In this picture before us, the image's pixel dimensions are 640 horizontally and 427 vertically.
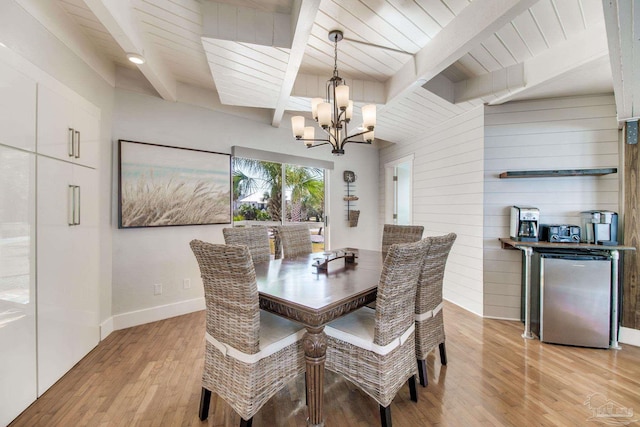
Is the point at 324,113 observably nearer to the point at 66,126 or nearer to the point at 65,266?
the point at 66,126

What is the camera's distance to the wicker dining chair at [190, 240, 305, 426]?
137 centimetres

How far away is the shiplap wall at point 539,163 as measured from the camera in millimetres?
2857

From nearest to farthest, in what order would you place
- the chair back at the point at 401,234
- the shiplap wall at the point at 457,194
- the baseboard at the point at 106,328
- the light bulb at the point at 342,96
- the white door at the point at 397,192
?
1. the light bulb at the point at 342,96
2. the baseboard at the point at 106,328
3. the chair back at the point at 401,234
4. the shiplap wall at the point at 457,194
5. the white door at the point at 397,192

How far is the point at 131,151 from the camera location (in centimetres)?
291

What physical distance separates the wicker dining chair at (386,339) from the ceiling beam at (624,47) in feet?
4.47

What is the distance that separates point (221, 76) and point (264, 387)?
98.0 inches

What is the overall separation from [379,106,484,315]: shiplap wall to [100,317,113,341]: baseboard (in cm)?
396

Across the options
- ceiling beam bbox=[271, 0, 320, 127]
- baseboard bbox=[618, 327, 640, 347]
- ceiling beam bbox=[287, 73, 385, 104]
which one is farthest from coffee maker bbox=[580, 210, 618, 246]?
ceiling beam bbox=[271, 0, 320, 127]

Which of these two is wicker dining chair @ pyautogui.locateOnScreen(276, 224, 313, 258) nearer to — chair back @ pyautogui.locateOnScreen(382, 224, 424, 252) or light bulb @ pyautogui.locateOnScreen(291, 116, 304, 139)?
chair back @ pyautogui.locateOnScreen(382, 224, 424, 252)

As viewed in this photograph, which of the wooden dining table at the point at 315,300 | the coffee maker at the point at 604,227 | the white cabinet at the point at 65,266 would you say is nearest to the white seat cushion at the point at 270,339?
the wooden dining table at the point at 315,300

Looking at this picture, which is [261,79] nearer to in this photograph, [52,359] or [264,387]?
[264,387]

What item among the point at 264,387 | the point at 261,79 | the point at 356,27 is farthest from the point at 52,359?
the point at 356,27

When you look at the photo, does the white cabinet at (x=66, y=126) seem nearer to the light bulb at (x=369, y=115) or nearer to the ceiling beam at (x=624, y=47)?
the light bulb at (x=369, y=115)

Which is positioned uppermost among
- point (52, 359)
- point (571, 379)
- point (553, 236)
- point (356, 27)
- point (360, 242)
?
point (356, 27)
